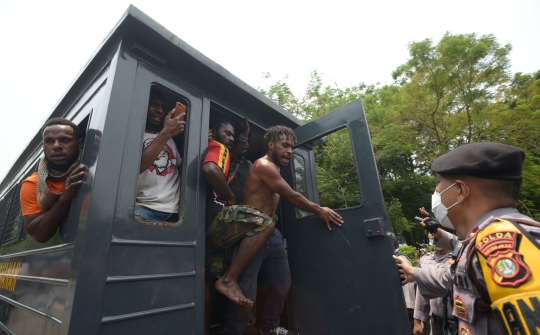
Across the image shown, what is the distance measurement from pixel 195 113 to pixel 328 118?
1.44m

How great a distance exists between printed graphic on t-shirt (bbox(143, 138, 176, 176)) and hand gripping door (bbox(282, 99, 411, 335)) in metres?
1.49

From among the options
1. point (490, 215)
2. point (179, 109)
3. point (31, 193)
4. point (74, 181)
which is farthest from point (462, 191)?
point (31, 193)

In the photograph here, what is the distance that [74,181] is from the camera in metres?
1.73

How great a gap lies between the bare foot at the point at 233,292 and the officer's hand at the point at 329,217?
1.04 m

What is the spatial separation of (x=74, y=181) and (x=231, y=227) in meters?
1.15

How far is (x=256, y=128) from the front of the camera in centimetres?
308

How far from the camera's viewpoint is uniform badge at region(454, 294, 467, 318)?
3.91ft

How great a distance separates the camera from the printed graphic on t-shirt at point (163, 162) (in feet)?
7.37

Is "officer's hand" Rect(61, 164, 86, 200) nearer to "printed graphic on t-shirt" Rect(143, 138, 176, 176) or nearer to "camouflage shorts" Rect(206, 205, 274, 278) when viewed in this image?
"printed graphic on t-shirt" Rect(143, 138, 176, 176)

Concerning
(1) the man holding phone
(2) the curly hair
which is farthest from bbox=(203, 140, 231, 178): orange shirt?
(2) the curly hair

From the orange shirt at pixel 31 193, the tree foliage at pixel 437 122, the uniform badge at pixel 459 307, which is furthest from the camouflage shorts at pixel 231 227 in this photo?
the tree foliage at pixel 437 122

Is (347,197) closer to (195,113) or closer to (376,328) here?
(376,328)

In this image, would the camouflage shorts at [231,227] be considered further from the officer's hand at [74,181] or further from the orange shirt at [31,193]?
the orange shirt at [31,193]

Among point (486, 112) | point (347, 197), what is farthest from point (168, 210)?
point (486, 112)
